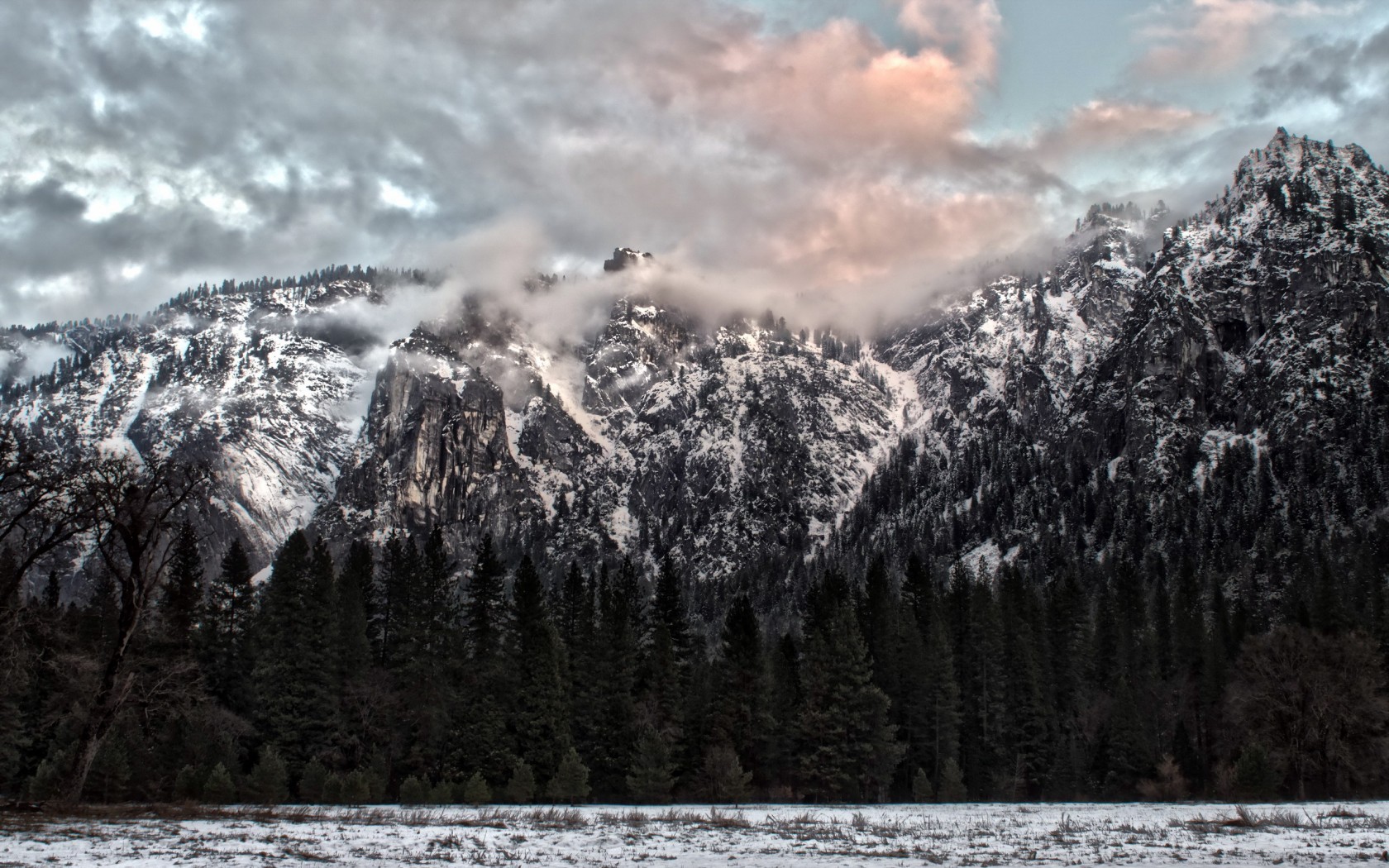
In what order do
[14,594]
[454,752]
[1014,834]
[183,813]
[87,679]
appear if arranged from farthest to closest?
[454,752]
[87,679]
[14,594]
[183,813]
[1014,834]

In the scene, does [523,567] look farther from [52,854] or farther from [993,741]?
[52,854]

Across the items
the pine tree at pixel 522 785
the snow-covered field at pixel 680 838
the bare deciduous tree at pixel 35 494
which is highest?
the bare deciduous tree at pixel 35 494

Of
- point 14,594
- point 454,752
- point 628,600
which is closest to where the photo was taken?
point 14,594

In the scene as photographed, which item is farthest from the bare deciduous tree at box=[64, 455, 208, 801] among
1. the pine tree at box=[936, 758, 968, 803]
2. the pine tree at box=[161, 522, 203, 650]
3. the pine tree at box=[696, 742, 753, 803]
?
the pine tree at box=[936, 758, 968, 803]

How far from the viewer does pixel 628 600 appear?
94375mm

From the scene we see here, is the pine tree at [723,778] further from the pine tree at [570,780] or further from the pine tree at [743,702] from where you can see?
the pine tree at [570,780]

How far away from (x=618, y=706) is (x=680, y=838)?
47.0 meters

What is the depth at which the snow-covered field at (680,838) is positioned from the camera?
20.4m

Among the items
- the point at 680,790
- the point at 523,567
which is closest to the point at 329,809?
the point at 680,790

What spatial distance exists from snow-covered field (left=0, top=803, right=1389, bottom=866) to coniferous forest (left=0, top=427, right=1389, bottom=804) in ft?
56.4

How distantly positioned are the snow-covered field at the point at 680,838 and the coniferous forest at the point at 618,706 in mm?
17195

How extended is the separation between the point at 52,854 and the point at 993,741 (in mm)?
71778

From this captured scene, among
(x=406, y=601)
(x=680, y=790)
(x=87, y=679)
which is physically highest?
(x=406, y=601)

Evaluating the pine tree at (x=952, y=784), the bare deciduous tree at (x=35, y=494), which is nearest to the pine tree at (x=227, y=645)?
the bare deciduous tree at (x=35, y=494)
